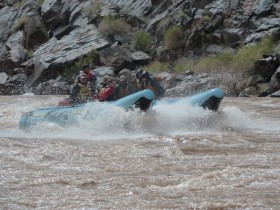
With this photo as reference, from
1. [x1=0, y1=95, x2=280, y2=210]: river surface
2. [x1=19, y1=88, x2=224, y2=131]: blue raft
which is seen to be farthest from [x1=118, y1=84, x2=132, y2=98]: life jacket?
[x1=0, y1=95, x2=280, y2=210]: river surface

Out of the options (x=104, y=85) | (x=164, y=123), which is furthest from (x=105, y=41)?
(x=164, y=123)

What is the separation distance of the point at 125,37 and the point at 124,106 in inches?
538

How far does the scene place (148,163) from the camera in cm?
562

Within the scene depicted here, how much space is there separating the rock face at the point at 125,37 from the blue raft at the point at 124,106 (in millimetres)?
6379

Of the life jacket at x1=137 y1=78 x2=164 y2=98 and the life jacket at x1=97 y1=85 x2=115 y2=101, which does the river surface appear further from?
the life jacket at x1=137 y1=78 x2=164 y2=98

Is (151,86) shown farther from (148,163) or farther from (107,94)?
(148,163)

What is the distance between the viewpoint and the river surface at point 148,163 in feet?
13.7

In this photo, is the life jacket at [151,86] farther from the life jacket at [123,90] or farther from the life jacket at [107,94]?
the life jacket at [107,94]

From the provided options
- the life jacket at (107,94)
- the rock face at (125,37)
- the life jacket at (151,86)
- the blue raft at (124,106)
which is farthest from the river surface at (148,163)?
the rock face at (125,37)

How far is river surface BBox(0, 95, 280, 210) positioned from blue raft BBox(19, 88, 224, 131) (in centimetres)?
14

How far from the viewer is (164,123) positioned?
852 cm

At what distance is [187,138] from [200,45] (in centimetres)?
1246

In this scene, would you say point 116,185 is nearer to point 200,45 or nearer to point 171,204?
point 171,204

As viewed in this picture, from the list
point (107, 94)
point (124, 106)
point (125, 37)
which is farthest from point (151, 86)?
point (125, 37)
